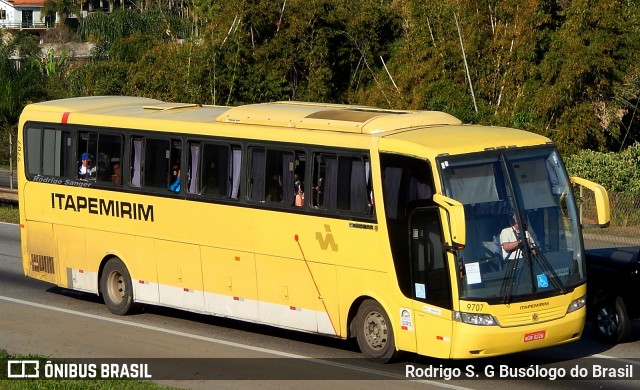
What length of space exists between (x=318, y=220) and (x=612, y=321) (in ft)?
14.4

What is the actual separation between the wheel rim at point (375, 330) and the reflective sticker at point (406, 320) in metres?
0.42

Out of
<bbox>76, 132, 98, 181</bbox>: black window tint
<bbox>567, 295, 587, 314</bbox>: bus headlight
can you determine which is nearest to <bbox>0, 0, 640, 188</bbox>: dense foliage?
<bbox>76, 132, 98, 181</bbox>: black window tint

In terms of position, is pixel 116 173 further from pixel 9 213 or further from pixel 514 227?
pixel 9 213

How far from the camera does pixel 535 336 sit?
13.0m

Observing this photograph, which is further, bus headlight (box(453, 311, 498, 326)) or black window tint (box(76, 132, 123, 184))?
black window tint (box(76, 132, 123, 184))

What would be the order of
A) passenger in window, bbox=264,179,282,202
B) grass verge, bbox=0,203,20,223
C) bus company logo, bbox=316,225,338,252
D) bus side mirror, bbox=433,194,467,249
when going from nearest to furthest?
bus side mirror, bbox=433,194,467,249 < bus company logo, bbox=316,225,338,252 < passenger in window, bbox=264,179,282,202 < grass verge, bbox=0,203,20,223

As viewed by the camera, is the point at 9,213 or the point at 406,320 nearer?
the point at 406,320

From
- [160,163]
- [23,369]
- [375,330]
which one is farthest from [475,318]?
[160,163]

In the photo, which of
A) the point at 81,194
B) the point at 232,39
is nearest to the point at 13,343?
the point at 81,194

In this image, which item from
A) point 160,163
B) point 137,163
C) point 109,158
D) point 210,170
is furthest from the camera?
point 109,158

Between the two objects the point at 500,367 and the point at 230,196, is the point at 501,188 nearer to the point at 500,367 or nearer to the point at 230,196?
the point at 500,367

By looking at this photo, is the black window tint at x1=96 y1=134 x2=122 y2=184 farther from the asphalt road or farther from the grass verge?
the grass verge

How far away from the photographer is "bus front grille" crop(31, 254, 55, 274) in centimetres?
1867

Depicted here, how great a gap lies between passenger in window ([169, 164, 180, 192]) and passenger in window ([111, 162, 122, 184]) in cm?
123
